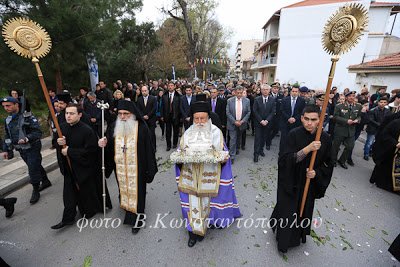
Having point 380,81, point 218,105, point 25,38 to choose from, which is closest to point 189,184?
point 25,38

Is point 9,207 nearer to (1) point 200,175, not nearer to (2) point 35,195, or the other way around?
(2) point 35,195

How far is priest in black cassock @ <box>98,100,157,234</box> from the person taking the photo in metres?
3.41

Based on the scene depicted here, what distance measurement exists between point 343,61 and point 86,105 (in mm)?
28849

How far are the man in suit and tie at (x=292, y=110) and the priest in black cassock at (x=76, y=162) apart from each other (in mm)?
5255

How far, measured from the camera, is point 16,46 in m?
2.85

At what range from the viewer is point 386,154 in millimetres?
4844

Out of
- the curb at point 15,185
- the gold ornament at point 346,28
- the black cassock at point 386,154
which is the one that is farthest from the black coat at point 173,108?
the black cassock at point 386,154

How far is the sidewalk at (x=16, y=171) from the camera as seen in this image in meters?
4.75

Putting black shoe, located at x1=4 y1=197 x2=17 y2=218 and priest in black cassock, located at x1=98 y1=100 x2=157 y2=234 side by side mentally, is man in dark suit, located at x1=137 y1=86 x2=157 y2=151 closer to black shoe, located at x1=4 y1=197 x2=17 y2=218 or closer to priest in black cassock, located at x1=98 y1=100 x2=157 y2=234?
priest in black cassock, located at x1=98 y1=100 x2=157 y2=234

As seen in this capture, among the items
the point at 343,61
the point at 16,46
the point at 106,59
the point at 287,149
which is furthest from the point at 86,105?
the point at 343,61

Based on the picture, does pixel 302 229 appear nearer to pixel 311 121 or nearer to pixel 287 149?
pixel 287 149

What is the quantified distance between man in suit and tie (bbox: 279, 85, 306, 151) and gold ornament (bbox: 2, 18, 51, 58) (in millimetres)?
6039

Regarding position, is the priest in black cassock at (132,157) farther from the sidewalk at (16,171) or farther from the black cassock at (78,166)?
the sidewalk at (16,171)

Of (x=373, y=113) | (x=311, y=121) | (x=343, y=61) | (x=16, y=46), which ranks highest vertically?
(x=343, y=61)
